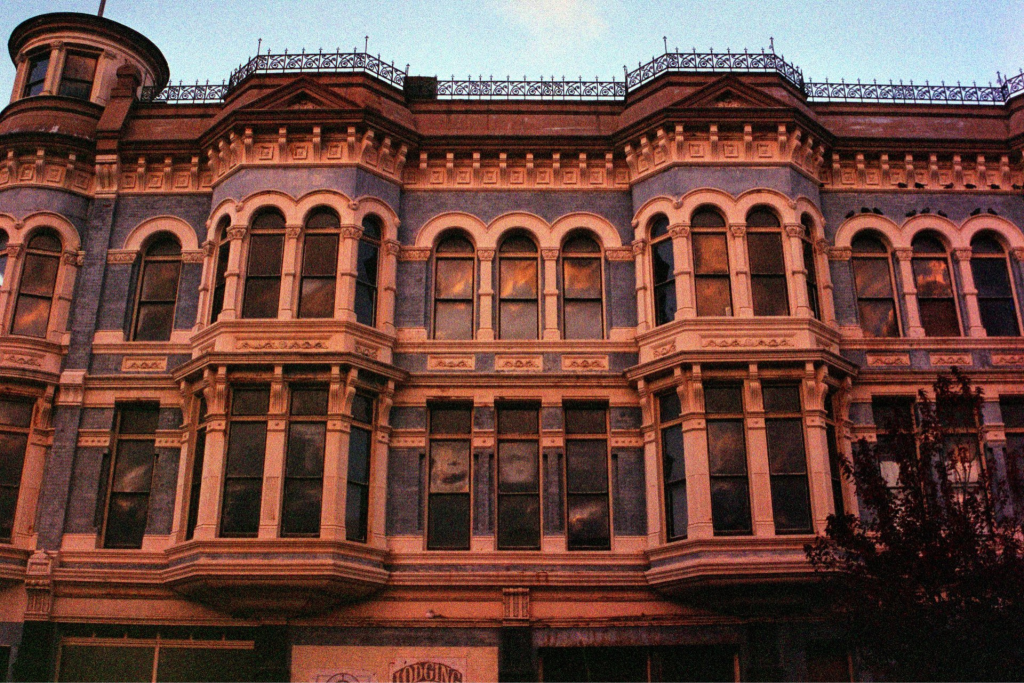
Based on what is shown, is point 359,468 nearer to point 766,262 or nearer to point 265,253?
point 265,253

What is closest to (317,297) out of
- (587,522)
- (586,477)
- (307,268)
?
(307,268)

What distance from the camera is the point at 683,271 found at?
18.1 m

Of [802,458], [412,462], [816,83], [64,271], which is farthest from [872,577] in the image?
[64,271]

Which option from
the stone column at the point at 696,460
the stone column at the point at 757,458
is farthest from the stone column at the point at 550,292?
the stone column at the point at 757,458

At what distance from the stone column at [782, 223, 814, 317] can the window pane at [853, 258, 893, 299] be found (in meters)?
1.51

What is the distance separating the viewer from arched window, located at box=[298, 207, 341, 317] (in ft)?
59.3

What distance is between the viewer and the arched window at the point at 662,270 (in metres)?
18.3

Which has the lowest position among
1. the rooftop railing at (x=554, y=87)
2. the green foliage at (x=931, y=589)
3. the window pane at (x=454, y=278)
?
the green foliage at (x=931, y=589)

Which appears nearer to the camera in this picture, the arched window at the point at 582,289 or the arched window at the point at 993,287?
the arched window at the point at 582,289

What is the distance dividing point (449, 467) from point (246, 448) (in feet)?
11.7

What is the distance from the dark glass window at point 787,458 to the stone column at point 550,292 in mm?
3971

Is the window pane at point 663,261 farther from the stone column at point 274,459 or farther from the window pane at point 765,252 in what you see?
the stone column at point 274,459

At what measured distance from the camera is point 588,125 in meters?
20.1

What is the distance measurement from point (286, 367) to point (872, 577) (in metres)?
9.91
